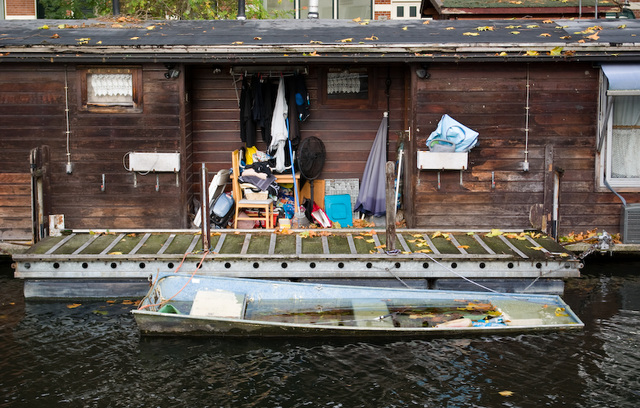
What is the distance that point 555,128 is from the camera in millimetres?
13258

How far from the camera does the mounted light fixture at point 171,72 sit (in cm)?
1311

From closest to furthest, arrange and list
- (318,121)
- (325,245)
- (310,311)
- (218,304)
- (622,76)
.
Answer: (218,304) < (310,311) < (325,245) < (622,76) < (318,121)

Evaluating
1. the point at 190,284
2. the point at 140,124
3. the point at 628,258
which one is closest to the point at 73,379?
Result: the point at 190,284

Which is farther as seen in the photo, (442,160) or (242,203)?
(242,203)

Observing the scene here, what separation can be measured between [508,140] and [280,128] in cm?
394

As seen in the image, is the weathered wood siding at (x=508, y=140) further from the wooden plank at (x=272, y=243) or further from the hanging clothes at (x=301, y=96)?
the wooden plank at (x=272, y=243)

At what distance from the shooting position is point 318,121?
14.4m

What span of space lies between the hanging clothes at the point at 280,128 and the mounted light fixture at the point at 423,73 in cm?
246

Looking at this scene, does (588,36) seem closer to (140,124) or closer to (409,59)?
(409,59)

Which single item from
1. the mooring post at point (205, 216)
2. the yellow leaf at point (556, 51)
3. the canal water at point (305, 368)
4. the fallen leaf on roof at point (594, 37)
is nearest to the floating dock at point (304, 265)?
the mooring post at point (205, 216)

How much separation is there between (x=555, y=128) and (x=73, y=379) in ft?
28.2

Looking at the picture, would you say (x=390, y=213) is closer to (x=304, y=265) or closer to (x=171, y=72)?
(x=304, y=265)

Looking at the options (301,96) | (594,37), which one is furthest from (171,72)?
(594,37)

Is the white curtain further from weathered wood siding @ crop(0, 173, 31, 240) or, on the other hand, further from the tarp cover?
weathered wood siding @ crop(0, 173, 31, 240)
